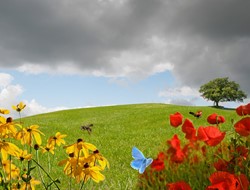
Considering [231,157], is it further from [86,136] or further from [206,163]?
[86,136]

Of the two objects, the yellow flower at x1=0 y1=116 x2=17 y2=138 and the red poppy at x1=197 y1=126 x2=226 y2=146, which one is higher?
the yellow flower at x1=0 y1=116 x2=17 y2=138

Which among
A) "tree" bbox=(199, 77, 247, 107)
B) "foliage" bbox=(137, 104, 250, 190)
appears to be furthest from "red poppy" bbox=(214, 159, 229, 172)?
"tree" bbox=(199, 77, 247, 107)

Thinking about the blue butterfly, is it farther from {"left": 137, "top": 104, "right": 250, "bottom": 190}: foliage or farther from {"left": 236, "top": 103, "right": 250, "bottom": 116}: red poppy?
{"left": 236, "top": 103, "right": 250, "bottom": 116}: red poppy

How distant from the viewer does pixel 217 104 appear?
268 ft

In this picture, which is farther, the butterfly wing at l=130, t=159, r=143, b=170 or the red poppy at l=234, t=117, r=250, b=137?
the butterfly wing at l=130, t=159, r=143, b=170

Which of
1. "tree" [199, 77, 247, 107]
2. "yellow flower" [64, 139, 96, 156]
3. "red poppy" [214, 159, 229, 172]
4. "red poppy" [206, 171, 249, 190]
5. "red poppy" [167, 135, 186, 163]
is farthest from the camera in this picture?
"tree" [199, 77, 247, 107]

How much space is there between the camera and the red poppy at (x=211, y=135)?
3.44 m

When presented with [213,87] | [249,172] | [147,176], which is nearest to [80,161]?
[147,176]

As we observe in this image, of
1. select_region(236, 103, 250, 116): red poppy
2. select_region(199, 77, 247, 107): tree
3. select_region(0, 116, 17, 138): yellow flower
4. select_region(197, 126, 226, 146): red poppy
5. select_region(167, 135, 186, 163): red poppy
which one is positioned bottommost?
select_region(167, 135, 186, 163): red poppy

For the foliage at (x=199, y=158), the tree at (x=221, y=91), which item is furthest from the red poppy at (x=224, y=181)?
the tree at (x=221, y=91)

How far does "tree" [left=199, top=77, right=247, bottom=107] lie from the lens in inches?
3147

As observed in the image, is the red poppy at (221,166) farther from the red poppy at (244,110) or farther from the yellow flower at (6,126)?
the yellow flower at (6,126)

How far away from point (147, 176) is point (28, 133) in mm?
1442

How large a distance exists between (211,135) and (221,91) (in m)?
79.9
